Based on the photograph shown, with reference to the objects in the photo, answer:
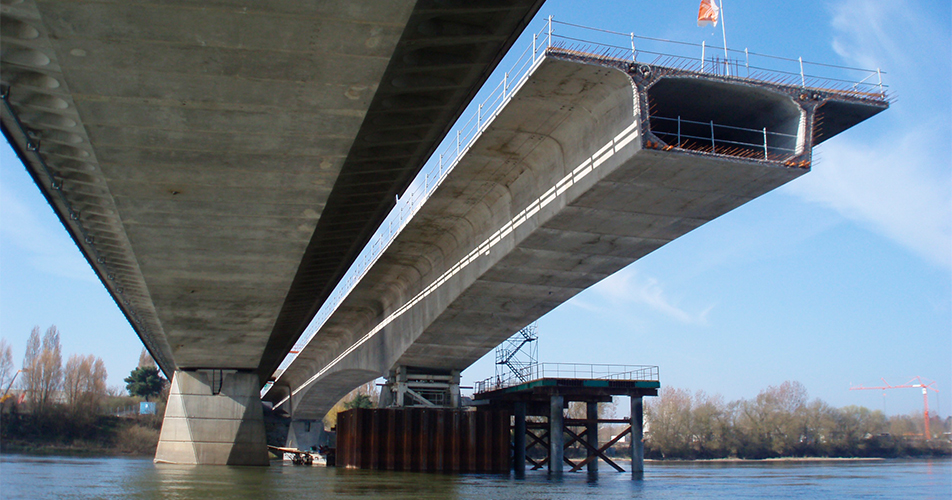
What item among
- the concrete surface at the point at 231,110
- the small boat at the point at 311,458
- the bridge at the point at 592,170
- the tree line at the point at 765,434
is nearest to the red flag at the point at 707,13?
the bridge at the point at 592,170

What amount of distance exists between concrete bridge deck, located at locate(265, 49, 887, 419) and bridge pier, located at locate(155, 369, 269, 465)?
67.4 ft

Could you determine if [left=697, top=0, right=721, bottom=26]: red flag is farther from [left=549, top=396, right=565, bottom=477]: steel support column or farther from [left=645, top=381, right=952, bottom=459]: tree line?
[left=645, top=381, right=952, bottom=459]: tree line

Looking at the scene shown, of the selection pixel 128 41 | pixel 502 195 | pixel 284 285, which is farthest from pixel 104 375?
pixel 128 41

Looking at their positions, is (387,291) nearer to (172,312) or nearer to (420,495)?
(172,312)

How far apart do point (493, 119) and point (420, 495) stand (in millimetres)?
11186

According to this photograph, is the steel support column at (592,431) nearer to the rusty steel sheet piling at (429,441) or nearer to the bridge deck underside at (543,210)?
the rusty steel sheet piling at (429,441)

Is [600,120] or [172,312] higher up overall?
[600,120]

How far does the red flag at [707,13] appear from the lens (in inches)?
851

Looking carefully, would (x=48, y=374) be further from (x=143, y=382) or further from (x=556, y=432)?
(x=556, y=432)

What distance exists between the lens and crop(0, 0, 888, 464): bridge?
522 inches

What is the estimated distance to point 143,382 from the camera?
125188 mm

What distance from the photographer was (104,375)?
367 ft

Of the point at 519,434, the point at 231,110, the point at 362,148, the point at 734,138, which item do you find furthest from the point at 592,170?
the point at 519,434

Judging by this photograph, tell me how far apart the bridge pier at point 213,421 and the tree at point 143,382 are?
8482 cm
